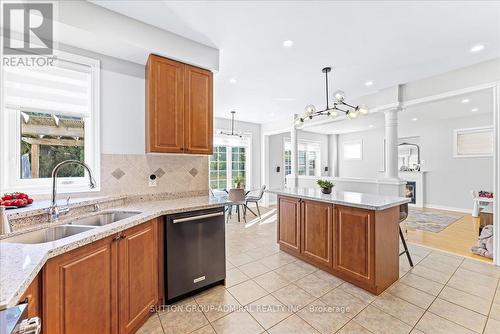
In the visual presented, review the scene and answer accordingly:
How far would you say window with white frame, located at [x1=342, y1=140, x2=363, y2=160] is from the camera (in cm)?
871

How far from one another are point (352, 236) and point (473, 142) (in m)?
6.40

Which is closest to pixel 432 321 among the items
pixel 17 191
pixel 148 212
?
pixel 148 212

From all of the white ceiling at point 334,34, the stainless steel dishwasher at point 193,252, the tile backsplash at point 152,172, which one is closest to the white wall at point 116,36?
the white ceiling at point 334,34

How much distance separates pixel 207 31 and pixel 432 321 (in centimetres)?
349

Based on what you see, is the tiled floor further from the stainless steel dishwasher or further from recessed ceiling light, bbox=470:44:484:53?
recessed ceiling light, bbox=470:44:484:53

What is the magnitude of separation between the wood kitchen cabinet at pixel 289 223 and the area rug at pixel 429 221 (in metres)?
3.00

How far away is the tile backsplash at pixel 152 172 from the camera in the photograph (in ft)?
7.70

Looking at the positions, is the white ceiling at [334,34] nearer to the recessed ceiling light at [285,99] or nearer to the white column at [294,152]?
the recessed ceiling light at [285,99]

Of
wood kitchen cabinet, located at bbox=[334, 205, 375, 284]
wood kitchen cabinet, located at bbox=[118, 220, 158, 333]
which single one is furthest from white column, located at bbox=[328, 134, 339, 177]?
wood kitchen cabinet, located at bbox=[118, 220, 158, 333]

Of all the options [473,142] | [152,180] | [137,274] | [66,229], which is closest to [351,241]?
[137,274]

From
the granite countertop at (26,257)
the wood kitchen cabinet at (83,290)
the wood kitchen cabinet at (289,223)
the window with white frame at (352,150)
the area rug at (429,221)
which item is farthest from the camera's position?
the window with white frame at (352,150)

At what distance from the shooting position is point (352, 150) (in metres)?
9.02

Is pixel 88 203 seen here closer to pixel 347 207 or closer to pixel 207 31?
pixel 207 31

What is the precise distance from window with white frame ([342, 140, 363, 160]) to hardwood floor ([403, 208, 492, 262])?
4.32 meters
